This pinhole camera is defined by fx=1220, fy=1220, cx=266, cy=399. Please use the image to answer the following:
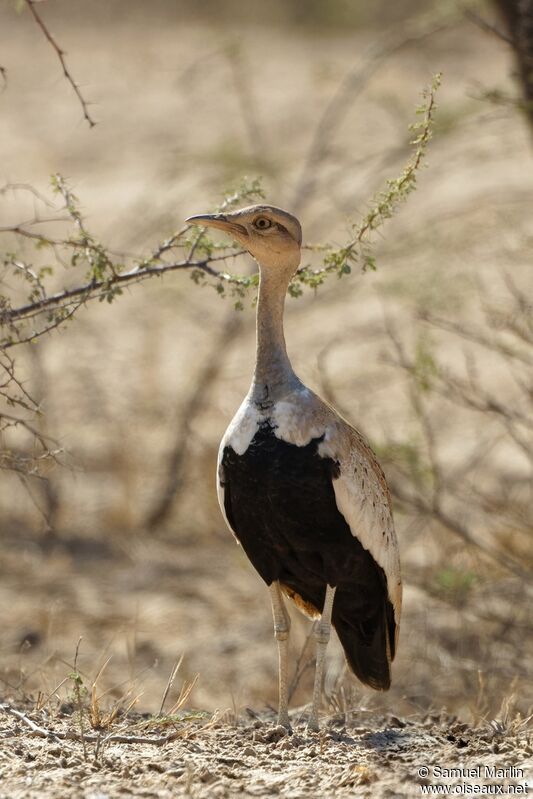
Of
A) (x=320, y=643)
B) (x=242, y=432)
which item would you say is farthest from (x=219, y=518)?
(x=242, y=432)

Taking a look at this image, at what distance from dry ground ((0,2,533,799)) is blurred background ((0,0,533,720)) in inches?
1.3

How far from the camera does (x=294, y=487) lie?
4.50 m

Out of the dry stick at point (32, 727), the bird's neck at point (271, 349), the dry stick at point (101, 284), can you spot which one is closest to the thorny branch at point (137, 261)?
the dry stick at point (101, 284)

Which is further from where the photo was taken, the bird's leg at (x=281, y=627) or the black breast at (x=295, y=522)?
the bird's leg at (x=281, y=627)

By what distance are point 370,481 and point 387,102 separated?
5197 mm

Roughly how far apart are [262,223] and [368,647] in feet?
6.01

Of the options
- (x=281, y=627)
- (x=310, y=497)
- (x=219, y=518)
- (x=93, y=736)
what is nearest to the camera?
(x=93, y=736)

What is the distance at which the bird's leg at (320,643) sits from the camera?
476 cm

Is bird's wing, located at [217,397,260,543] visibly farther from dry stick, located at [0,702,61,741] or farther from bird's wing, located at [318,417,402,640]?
dry stick, located at [0,702,61,741]

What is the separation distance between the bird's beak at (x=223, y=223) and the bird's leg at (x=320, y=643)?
56.2 inches

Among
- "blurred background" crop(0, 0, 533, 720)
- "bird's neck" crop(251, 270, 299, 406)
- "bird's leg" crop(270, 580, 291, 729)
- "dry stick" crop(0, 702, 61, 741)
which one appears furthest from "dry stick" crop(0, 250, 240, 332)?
"dry stick" crop(0, 702, 61, 741)

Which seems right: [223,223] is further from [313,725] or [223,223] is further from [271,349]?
[313,725]

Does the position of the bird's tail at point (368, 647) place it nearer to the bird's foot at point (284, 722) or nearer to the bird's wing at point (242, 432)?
the bird's foot at point (284, 722)

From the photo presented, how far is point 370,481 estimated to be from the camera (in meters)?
4.73
